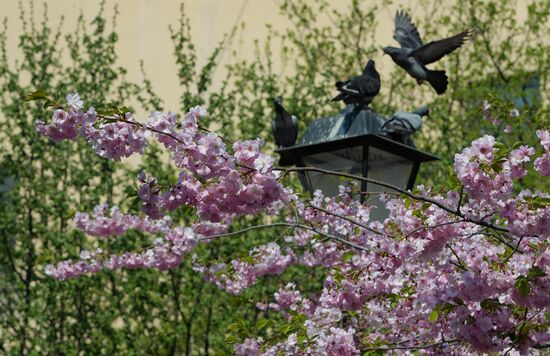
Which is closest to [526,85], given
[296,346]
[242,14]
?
[242,14]

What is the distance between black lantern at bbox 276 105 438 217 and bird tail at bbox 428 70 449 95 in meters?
0.18

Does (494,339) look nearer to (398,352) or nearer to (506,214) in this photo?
(506,214)

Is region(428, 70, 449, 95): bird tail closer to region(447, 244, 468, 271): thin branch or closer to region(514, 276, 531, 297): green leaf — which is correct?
region(447, 244, 468, 271): thin branch

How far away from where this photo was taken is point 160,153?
1122 centimetres

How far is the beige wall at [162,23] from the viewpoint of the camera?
1375 cm

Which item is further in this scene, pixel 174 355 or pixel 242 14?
pixel 242 14

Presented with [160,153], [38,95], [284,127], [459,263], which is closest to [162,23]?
[160,153]

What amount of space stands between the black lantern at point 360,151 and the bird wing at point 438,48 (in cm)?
30

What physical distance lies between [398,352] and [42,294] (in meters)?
5.68

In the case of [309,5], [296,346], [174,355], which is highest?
[309,5]

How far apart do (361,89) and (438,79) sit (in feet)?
1.27

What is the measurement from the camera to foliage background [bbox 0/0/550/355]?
10336 mm

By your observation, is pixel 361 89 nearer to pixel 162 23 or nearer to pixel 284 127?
pixel 284 127

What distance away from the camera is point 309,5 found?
12516 millimetres
